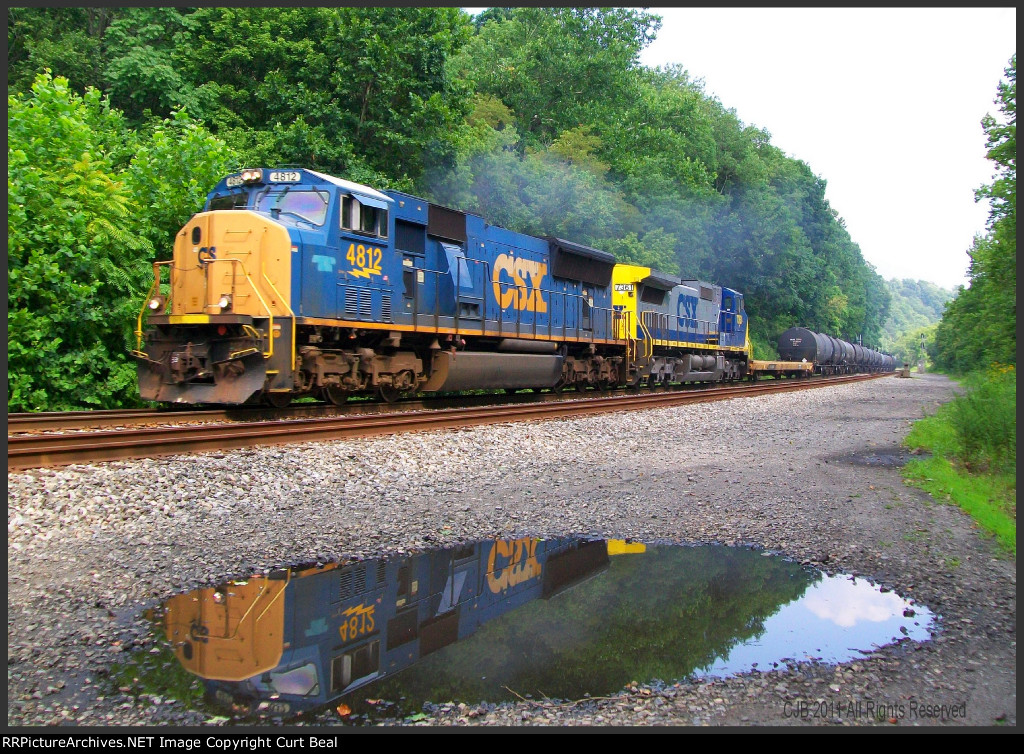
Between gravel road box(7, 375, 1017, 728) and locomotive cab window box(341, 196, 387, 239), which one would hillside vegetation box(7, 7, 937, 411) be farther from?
gravel road box(7, 375, 1017, 728)

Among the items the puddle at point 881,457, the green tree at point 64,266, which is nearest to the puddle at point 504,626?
the puddle at point 881,457

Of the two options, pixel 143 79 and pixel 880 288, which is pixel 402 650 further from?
pixel 880 288

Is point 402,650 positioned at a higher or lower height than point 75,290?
lower

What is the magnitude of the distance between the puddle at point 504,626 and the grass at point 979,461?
236 centimetres

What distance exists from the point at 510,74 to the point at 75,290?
27899 mm

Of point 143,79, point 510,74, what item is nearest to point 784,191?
point 510,74

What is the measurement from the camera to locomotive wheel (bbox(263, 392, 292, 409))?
11586 mm

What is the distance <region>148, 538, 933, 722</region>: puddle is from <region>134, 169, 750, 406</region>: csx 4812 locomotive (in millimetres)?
6032

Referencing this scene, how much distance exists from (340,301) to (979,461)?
30.7 feet

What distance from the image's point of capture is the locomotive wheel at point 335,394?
11734mm

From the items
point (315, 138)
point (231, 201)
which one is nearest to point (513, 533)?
point (231, 201)

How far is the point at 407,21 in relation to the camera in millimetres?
21141

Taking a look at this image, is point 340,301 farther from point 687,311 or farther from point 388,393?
point 687,311

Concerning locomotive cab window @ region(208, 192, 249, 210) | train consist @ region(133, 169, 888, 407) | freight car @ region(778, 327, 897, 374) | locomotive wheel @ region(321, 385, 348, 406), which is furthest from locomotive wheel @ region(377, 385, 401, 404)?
freight car @ region(778, 327, 897, 374)
